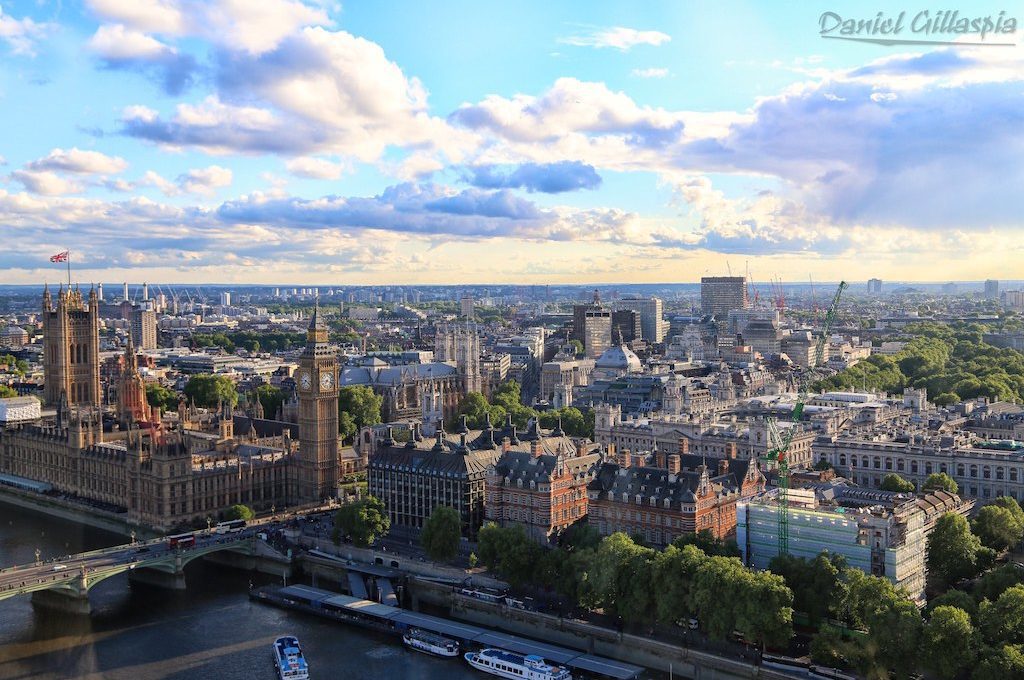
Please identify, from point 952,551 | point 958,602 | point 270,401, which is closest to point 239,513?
point 952,551

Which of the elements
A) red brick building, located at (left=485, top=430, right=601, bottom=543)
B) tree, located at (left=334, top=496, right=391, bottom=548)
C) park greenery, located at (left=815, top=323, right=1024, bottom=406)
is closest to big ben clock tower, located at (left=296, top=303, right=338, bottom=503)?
tree, located at (left=334, top=496, right=391, bottom=548)

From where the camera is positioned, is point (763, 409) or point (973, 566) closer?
point (973, 566)

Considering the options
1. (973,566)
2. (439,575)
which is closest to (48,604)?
(439,575)

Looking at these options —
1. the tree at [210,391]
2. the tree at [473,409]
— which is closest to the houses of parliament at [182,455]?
the tree at [473,409]

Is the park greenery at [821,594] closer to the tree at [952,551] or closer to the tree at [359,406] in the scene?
the tree at [952,551]

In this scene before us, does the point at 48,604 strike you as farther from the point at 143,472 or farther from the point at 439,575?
the point at 439,575

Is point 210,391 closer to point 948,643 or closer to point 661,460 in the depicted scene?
point 661,460

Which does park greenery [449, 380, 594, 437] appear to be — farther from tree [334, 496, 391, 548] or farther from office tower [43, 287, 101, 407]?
office tower [43, 287, 101, 407]
